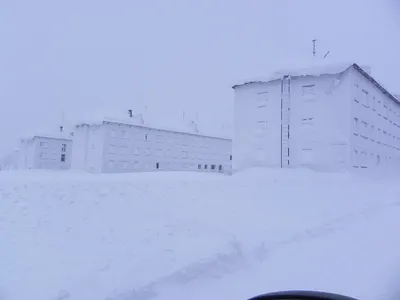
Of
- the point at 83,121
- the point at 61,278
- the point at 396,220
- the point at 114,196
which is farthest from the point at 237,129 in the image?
the point at 83,121

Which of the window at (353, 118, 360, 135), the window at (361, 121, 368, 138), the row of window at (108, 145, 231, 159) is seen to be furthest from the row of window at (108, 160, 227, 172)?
the window at (353, 118, 360, 135)

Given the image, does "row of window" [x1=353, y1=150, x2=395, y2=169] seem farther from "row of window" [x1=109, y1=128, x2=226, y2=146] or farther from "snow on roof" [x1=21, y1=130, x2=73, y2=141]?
"snow on roof" [x1=21, y1=130, x2=73, y2=141]

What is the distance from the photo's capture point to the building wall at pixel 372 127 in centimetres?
2431

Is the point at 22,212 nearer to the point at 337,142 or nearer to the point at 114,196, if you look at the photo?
the point at 114,196

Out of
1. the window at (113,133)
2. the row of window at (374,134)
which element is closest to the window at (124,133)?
the window at (113,133)

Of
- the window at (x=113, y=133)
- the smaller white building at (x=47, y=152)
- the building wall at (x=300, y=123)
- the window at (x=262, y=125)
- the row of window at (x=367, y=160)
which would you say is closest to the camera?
the building wall at (x=300, y=123)

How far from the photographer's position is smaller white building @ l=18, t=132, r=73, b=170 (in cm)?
6450

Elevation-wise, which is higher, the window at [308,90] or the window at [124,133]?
the window at [308,90]

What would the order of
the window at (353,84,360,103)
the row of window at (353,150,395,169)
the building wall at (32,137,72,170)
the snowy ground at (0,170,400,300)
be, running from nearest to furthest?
the snowy ground at (0,170,400,300) → the window at (353,84,360,103) → the row of window at (353,150,395,169) → the building wall at (32,137,72,170)

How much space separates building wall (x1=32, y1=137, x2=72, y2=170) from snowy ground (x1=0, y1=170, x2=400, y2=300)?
6001cm

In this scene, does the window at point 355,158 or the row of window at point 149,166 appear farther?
the row of window at point 149,166

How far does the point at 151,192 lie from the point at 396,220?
26.5 ft

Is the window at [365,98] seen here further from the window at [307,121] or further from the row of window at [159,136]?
the row of window at [159,136]

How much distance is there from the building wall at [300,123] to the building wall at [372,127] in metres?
1.02
